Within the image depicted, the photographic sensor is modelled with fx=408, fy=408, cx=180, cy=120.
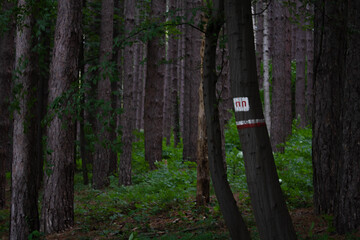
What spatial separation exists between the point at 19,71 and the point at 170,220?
174 inches

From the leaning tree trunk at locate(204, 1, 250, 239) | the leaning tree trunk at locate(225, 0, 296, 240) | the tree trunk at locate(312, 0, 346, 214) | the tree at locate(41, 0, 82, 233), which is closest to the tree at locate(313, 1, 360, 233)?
the tree trunk at locate(312, 0, 346, 214)

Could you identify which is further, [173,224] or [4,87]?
[4,87]

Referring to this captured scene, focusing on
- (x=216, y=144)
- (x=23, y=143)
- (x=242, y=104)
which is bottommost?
(x=23, y=143)

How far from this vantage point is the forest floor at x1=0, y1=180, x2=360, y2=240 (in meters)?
6.18

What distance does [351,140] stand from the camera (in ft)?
17.2

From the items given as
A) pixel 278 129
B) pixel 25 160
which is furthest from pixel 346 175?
pixel 278 129

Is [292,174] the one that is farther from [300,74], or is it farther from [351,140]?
[300,74]

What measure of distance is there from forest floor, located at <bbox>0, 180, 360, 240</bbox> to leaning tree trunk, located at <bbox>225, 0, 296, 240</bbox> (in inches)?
62.1

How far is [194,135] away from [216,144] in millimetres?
10974

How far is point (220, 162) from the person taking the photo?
16.4 feet

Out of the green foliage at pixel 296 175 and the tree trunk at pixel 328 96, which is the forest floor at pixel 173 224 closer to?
the tree trunk at pixel 328 96

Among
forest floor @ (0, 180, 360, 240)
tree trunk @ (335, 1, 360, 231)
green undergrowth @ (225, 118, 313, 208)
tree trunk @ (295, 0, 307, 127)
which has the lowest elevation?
forest floor @ (0, 180, 360, 240)

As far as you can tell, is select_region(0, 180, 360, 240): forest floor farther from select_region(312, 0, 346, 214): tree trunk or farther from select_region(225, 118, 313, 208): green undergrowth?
select_region(225, 118, 313, 208): green undergrowth

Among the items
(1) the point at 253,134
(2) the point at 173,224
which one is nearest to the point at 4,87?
(2) the point at 173,224
